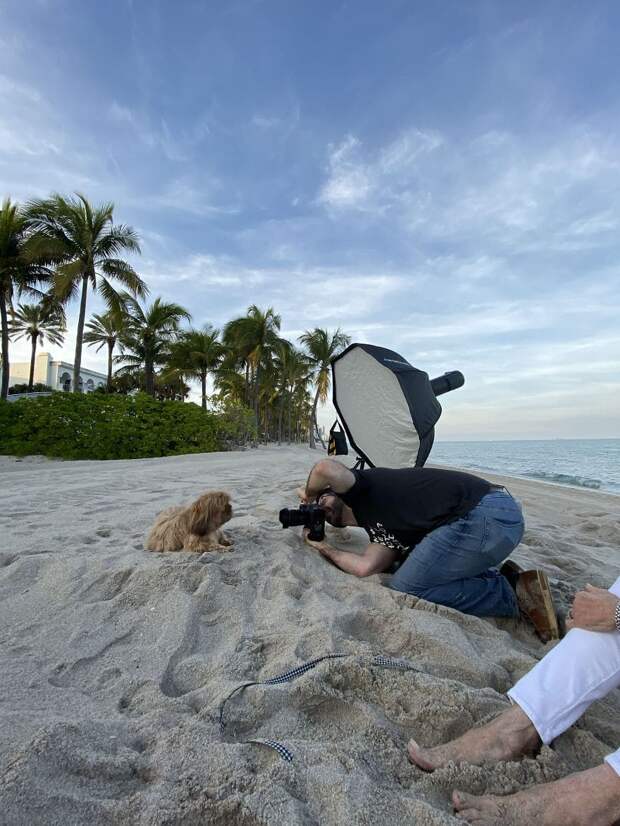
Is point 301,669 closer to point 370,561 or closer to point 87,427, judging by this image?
point 370,561

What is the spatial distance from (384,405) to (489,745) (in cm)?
354

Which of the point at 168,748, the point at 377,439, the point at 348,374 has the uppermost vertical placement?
the point at 348,374

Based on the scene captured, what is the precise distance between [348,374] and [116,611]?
358cm

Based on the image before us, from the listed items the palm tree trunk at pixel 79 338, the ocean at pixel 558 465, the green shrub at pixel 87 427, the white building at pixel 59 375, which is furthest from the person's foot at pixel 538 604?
the white building at pixel 59 375

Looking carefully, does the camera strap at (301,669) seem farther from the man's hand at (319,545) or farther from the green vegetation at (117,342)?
the green vegetation at (117,342)

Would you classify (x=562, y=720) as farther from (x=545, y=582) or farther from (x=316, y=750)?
(x=545, y=582)

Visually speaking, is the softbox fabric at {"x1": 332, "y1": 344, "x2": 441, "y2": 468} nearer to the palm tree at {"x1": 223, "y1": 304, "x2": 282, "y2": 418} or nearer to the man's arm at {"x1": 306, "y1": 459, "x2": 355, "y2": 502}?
the man's arm at {"x1": 306, "y1": 459, "x2": 355, "y2": 502}

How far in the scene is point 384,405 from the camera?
482 centimetres

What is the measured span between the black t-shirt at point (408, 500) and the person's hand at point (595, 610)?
1125 mm

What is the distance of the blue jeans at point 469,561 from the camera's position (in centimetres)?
266

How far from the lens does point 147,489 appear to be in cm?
639

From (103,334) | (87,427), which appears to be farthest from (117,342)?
(87,427)

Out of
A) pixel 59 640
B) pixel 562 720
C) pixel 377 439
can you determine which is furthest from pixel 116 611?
pixel 377 439

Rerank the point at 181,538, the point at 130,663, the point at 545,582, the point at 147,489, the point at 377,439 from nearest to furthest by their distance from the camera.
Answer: the point at 130,663, the point at 545,582, the point at 181,538, the point at 377,439, the point at 147,489
